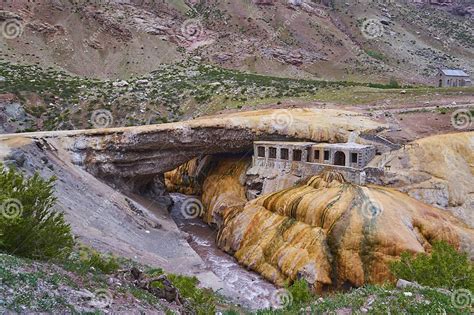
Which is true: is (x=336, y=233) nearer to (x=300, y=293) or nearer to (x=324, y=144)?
(x=300, y=293)

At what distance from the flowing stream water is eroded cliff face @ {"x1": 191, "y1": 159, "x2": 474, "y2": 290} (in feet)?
2.27

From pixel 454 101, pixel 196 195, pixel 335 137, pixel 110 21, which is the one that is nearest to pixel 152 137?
pixel 196 195

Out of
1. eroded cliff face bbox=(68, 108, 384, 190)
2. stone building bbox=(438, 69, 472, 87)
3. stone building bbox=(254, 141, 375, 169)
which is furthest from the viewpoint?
stone building bbox=(438, 69, 472, 87)

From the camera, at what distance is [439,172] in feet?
89.6

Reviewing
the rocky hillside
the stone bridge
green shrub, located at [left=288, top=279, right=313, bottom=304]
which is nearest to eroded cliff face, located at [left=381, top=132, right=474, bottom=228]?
the stone bridge

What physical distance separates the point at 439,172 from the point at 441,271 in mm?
12148

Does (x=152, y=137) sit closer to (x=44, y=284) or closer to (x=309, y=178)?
(x=309, y=178)

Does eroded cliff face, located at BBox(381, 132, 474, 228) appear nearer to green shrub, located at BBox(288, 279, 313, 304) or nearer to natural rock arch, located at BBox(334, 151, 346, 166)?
natural rock arch, located at BBox(334, 151, 346, 166)

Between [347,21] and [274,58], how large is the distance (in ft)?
104

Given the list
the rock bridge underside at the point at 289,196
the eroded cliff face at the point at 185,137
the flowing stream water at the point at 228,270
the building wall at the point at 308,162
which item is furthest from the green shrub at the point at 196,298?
the eroded cliff face at the point at 185,137

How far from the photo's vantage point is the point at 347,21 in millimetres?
98438

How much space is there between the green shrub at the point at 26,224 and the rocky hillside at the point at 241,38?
52976 mm

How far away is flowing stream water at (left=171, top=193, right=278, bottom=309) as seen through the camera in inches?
898

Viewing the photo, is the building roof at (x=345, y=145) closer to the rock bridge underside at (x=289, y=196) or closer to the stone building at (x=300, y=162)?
the stone building at (x=300, y=162)
